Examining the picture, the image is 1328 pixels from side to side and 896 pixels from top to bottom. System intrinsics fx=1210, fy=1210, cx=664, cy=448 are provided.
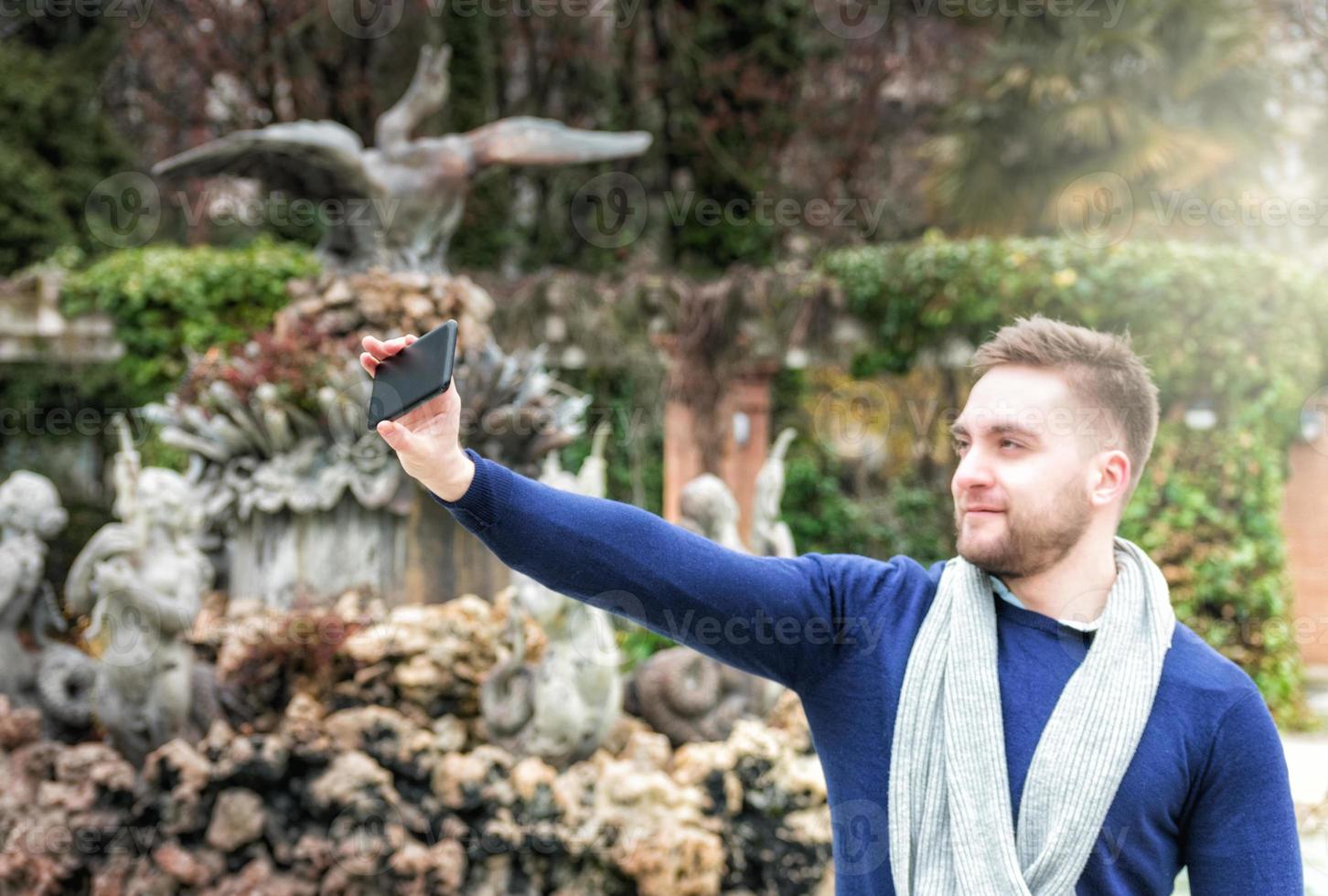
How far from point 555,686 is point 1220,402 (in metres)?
5.97

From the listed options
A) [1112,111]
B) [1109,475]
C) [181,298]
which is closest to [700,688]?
[1109,475]

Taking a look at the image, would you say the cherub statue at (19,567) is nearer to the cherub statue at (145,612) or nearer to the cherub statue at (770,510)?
the cherub statue at (145,612)

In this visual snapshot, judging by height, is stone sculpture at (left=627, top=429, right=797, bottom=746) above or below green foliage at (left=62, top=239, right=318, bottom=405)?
below

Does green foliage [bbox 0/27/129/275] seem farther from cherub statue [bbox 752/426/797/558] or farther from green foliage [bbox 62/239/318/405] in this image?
cherub statue [bbox 752/426/797/558]

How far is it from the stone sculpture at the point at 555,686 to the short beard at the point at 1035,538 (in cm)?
251

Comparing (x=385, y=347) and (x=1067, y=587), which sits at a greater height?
(x=385, y=347)

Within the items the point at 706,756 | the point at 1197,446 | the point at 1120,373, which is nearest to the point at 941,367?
the point at 1197,446

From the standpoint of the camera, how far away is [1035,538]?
1583 mm

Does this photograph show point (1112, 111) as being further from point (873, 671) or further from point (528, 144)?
point (873, 671)

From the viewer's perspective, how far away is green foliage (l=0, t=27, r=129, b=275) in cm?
1209

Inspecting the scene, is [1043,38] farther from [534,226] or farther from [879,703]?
[879,703]

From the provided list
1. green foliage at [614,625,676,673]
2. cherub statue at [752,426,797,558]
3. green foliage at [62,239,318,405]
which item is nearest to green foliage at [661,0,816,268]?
green foliage at [62,239,318,405]

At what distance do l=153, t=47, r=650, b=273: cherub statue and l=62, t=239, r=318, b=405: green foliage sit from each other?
447cm

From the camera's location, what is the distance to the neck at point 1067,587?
1645 mm
